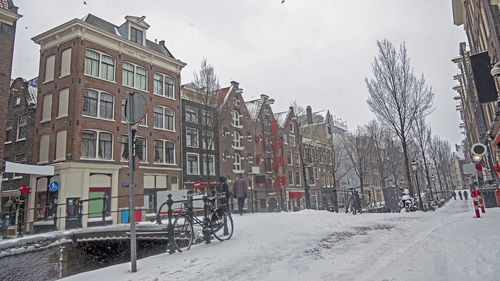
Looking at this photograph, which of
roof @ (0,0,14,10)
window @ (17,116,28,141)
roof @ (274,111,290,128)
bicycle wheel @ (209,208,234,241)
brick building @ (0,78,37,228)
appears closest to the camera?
bicycle wheel @ (209,208,234,241)

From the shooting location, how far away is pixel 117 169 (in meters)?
23.8

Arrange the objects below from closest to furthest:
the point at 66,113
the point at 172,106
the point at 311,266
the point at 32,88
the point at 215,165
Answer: the point at 311,266 → the point at 66,113 → the point at 32,88 → the point at 172,106 → the point at 215,165

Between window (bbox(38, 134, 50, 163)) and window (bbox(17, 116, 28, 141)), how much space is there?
125 inches

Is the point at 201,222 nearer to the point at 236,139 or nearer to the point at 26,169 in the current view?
the point at 26,169

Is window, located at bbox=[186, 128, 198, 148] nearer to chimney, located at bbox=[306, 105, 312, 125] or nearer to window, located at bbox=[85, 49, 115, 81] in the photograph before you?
window, located at bbox=[85, 49, 115, 81]

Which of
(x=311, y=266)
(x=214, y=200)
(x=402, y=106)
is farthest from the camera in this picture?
(x=402, y=106)

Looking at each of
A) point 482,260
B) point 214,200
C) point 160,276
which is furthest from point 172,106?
point 482,260

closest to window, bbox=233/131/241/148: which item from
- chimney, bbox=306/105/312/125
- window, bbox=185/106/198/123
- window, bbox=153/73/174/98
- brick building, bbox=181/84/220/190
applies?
brick building, bbox=181/84/220/190

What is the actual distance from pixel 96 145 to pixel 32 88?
31.8 ft

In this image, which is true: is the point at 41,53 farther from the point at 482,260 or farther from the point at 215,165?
the point at 482,260

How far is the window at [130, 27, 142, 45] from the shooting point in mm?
28234

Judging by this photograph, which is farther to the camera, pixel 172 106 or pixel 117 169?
pixel 172 106

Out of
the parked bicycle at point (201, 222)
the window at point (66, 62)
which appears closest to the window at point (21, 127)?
the window at point (66, 62)

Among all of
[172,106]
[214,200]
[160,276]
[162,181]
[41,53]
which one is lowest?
[160,276]
